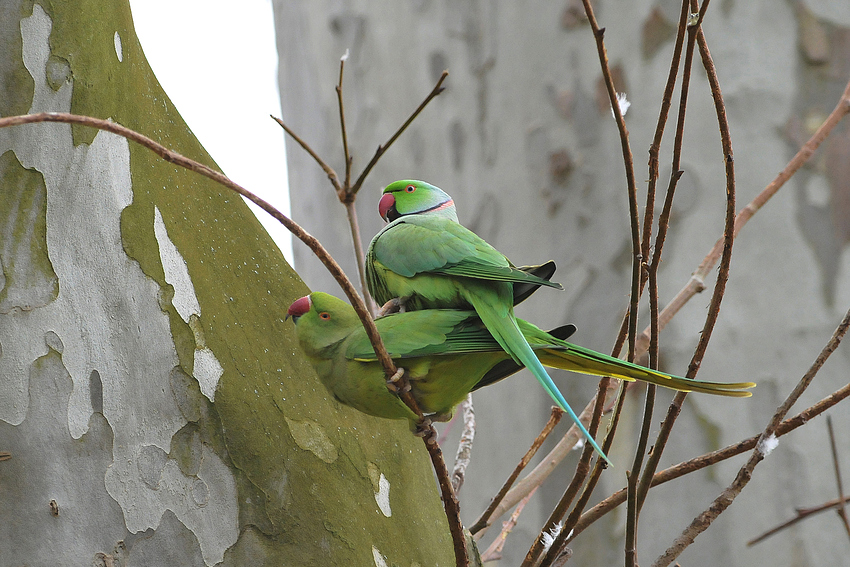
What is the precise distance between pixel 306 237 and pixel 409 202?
47cm

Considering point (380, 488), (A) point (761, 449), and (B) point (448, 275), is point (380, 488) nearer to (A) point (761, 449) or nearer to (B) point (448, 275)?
(B) point (448, 275)

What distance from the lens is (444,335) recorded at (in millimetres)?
621

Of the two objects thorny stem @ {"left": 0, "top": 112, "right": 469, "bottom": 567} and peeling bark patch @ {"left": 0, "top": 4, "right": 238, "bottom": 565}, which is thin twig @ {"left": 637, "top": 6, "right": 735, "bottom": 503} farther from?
peeling bark patch @ {"left": 0, "top": 4, "right": 238, "bottom": 565}

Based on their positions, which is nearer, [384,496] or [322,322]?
[322,322]

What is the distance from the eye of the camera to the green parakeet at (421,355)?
2.00 feet

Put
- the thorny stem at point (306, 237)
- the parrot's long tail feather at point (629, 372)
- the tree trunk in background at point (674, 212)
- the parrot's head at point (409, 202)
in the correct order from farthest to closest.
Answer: the tree trunk in background at point (674, 212)
the parrot's head at point (409, 202)
the parrot's long tail feather at point (629, 372)
the thorny stem at point (306, 237)

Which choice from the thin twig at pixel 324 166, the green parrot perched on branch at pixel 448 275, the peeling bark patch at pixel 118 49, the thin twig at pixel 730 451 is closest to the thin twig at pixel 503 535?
the thin twig at pixel 730 451

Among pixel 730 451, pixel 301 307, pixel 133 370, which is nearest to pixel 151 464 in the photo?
pixel 133 370

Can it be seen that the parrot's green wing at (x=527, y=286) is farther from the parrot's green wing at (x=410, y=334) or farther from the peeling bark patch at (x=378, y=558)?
the peeling bark patch at (x=378, y=558)

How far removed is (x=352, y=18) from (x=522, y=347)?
1.82 m

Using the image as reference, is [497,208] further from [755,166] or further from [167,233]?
[167,233]

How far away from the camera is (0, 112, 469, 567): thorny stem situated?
1.37 ft

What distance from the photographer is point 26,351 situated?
655 millimetres

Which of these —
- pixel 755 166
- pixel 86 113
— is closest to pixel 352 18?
pixel 755 166
